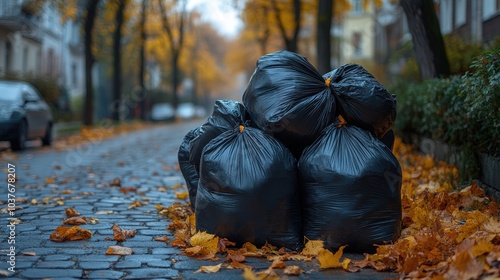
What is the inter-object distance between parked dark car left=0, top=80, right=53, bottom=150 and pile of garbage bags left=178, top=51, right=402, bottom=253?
978cm

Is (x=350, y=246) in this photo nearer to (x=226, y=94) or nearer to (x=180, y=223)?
(x=180, y=223)

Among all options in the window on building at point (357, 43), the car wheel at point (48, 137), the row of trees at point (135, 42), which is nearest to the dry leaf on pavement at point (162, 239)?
the car wheel at point (48, 137)

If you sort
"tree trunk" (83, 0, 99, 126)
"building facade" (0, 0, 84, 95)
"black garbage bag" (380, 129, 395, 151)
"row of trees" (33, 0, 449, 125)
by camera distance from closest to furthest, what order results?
"black garbage bag" (380, 129, 395, 151)
"row of trees" (33, 0, 449, 125)
"tree trunk" (83, 0, 99, 126)
"building facade" (0, 0, 84, 95)

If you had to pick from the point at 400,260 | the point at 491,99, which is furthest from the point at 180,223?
the point at 491,99

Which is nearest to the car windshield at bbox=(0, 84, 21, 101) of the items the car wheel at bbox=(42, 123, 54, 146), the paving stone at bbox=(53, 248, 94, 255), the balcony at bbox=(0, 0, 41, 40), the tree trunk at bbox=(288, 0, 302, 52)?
the car wheel at bbox=(42, 123, 54, 146)

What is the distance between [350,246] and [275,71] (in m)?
1.38

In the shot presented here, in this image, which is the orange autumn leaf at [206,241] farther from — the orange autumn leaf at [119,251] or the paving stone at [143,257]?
the orange autumn leaf at [119,251]

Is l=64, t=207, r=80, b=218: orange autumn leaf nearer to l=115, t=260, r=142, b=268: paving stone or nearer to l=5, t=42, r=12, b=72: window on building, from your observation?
l=115, t=260, r=142, b=268: paving stone

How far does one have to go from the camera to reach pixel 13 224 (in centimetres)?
565

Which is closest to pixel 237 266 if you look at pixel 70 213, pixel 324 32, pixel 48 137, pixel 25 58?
pixel 70 213

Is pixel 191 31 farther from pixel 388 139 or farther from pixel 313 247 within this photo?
pixel 313 247

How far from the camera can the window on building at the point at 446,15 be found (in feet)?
72.0

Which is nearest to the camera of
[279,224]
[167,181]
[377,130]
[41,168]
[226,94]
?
[279,224]

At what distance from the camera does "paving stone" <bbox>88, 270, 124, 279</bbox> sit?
4.02 m
